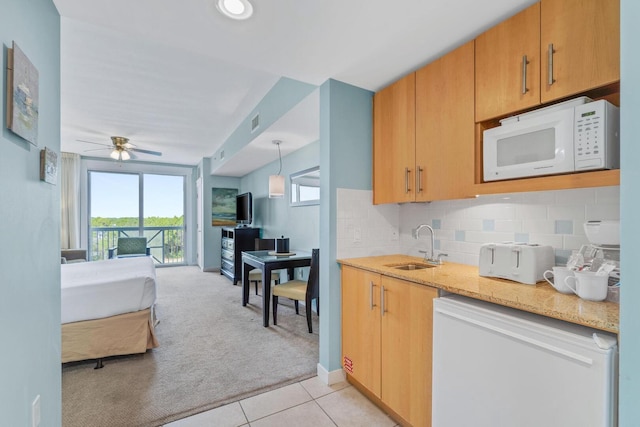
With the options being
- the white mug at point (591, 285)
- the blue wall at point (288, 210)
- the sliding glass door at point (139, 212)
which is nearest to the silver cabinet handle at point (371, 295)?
the white mug at point (591, 285)

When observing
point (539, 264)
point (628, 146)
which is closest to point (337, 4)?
point (628, 146)

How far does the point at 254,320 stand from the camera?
3.51 m

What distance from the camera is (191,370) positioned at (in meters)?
2.38

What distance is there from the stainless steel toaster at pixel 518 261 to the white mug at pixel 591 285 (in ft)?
0.79

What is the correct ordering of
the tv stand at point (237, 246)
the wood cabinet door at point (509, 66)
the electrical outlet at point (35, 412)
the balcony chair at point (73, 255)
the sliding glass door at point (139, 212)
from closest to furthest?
the electrical outlet at point (35, 412) < the wood cabinet door at point (509, 66) < the balcony chair at point (73, 255) < the tv stand at point (237, 246) < the sliding glass door at point (139, 212)

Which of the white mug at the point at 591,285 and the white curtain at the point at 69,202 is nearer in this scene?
the white mug at the point at 591,285

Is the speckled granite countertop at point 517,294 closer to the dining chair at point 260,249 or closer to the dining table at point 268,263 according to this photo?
the dining table at point 268,263

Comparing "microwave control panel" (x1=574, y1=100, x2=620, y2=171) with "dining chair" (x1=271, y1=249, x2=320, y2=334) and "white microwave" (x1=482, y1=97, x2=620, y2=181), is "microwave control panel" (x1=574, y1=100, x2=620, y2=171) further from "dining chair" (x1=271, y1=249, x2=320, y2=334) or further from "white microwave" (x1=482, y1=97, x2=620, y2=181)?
"dining chair" (x1=271, y1=249, x2=320, y2=334)

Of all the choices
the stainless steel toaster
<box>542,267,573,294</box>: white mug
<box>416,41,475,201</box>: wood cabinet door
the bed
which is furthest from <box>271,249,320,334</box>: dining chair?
<box>542,267,573,294</box>: white mug

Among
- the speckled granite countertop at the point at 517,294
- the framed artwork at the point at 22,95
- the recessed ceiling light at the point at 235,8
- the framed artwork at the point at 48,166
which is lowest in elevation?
the speckled granite countertop at the point at 517,294

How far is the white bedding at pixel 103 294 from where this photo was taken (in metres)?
2.38

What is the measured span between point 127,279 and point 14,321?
167 centimetres

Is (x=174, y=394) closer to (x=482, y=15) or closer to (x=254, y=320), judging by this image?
(x=254, y=320)

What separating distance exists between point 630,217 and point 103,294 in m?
3.27
